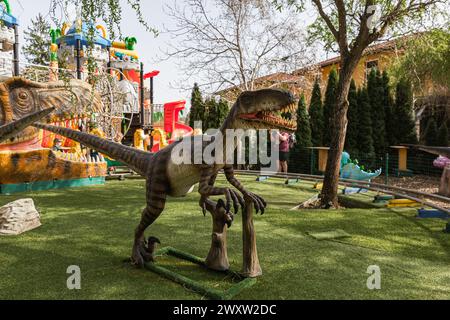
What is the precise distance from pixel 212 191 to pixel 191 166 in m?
0.33

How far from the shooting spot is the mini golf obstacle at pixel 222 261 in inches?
104

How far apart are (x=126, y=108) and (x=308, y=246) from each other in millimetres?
10575

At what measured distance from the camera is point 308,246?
12.9 ft

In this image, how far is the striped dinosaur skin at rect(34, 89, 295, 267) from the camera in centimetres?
254

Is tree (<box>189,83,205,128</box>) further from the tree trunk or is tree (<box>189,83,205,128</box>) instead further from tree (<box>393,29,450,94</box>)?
the tree trunk

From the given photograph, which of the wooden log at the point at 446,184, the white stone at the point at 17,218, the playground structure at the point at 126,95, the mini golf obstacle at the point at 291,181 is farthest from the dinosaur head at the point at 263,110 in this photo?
the mini golf obstacle at the point at 291,181

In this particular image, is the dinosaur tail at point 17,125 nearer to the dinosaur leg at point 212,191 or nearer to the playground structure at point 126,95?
the dinosaur leg at point 212,191

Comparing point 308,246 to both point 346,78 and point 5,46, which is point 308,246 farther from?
point 5,46

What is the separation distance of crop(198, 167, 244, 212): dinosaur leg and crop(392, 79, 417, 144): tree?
11945 mm

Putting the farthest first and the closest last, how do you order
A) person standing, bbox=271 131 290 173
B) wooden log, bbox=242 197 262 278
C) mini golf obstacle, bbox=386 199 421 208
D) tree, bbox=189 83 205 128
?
tree, bbox=189 83 205 128 < person standing, bbox=271 131 290 173 < mini golf obstacle, bbox=386 199 421 208 < wooden log, bbox=242 197 262 278

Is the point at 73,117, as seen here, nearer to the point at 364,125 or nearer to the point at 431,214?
the point at 431,214

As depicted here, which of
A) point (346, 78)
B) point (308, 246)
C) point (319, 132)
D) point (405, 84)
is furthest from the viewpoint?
point (319, 132)

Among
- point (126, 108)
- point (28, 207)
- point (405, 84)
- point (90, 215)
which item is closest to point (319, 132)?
point (405, 84)

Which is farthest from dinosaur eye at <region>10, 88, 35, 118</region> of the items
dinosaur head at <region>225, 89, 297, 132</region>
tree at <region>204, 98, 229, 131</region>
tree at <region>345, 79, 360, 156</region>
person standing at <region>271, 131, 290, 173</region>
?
tree at <region>345, 79, 360, 156</region>
